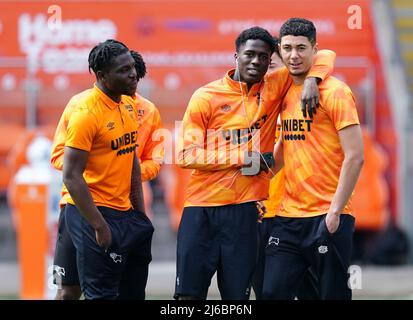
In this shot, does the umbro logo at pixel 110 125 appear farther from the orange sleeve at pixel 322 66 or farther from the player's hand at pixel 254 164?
the orange sleeve at pixel 322 66

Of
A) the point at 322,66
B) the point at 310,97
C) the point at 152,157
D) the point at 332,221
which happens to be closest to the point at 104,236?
the point at 152,157

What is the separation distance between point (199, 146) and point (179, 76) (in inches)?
278

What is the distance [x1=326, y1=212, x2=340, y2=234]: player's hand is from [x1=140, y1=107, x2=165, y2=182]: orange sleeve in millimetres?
1453

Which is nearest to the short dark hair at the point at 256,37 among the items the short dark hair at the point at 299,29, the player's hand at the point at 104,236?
the short dark hair at the point at 299,29

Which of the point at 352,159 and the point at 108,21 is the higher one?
the point at 108,21

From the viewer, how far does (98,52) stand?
6.77 meters

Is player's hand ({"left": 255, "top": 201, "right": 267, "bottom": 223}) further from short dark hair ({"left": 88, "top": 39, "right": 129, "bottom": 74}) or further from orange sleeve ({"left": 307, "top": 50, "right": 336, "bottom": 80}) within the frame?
short dark hair ({"left": 88, "top": 39, "right": 129, "bottom": 74})

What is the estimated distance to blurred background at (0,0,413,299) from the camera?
13484 mm

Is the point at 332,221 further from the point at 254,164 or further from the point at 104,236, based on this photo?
the point at 104,236

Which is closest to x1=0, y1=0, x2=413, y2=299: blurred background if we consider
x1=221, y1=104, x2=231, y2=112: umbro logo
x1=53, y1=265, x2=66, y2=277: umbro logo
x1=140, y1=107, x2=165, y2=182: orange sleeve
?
x1=140, y1=107, x2=165, y2=182: orange sleeve

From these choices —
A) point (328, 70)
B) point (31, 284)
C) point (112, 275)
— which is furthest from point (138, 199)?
point (31, 284)

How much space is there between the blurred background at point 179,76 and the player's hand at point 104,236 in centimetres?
624
